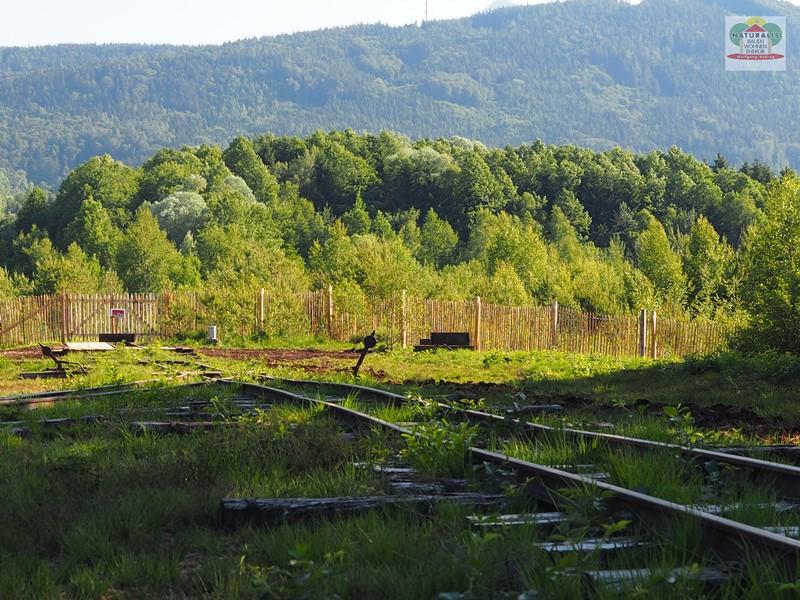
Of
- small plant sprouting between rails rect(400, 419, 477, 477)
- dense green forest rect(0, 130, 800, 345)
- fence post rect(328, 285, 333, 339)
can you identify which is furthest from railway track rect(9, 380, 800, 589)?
dense green forest rect(0, 130, 800, 345)

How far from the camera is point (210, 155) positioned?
472 feet

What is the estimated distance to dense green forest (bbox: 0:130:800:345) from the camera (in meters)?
80.8

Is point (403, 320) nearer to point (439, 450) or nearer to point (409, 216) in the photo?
point (439, 450)

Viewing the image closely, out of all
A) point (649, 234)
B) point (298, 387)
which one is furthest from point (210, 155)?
point (298, 387)

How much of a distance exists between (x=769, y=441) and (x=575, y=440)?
208 cm

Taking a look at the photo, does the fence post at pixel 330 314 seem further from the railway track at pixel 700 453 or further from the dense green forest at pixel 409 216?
the railway track at pixel 700 453

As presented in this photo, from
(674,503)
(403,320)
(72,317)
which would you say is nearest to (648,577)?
(674,503)

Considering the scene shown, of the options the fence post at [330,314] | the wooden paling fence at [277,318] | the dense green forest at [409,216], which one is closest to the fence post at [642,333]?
the wooden paling fence at [277,318]

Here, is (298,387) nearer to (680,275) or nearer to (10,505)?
(10,505)

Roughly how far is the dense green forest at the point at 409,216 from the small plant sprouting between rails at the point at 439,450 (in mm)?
53687

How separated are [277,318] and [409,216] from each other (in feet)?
288

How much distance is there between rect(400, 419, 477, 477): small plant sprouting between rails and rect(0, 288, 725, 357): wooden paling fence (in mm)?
23775

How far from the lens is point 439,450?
616cm

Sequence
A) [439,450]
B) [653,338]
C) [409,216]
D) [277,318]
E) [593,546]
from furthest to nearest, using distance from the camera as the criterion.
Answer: [409,216] → [277,318] → [653,338] → [439,450] → [593,546]
